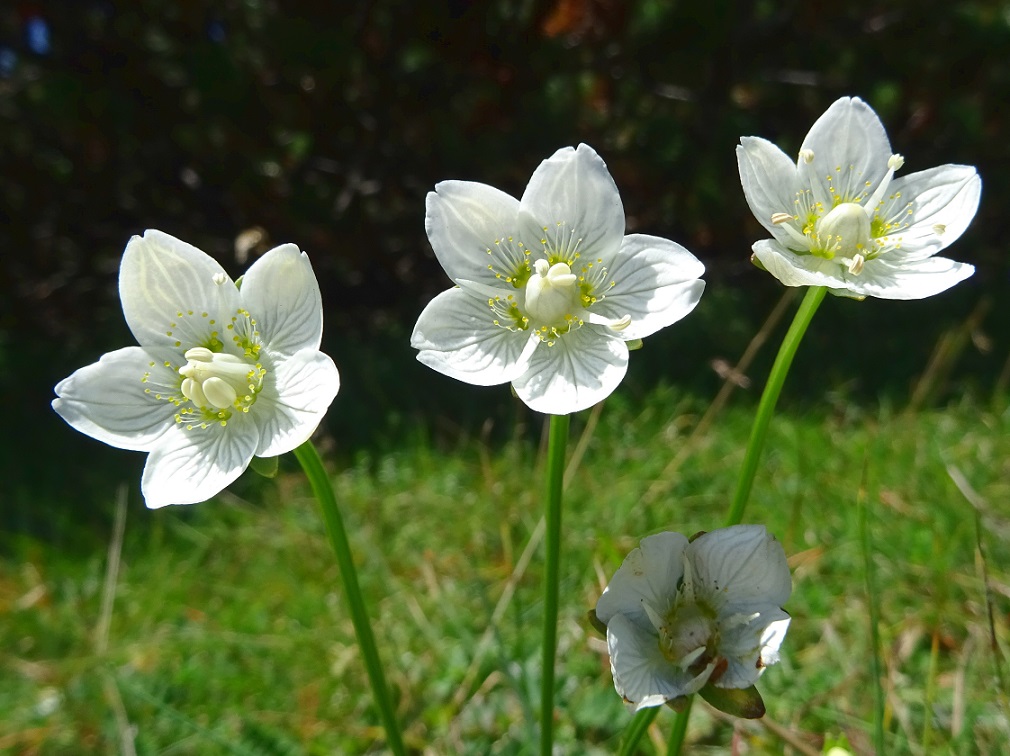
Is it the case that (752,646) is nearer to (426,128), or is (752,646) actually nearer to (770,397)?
(770,397)

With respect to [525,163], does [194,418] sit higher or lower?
higher

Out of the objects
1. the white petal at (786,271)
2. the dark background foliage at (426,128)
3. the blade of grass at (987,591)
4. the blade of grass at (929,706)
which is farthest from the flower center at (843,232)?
the dark background foliage at (426,128)

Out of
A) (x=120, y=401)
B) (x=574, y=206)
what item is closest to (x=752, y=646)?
(x=574, y=206)

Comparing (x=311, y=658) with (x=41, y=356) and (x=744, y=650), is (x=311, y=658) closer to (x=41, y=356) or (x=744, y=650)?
(x=744, y=650)

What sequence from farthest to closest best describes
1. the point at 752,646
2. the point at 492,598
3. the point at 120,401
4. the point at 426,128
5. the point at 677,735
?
the point at 426,128 → the point at 492,598 → the point at 120,401 → the point at 677,735 → the point at 752,646

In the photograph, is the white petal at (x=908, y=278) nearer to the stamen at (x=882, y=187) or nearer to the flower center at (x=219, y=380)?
the stamen at (x=882, y=187)

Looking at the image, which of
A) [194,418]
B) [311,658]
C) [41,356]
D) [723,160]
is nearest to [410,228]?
[723,160]

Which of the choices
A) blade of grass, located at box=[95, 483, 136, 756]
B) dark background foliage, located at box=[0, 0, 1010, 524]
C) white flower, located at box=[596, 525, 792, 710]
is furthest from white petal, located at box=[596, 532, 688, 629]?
dark background foliage, located at box=[0, 0, 1010, 524]
